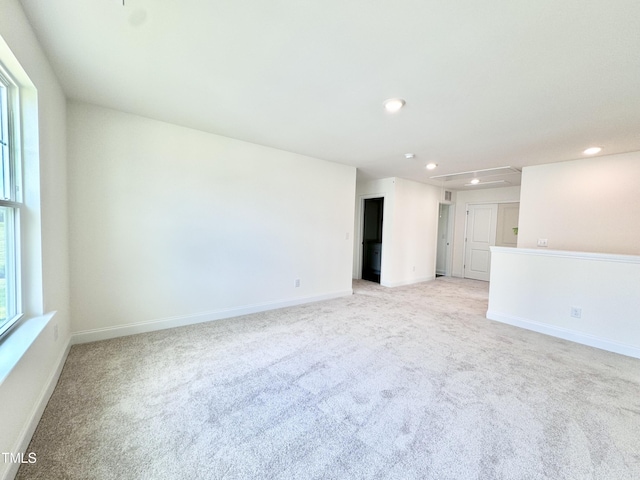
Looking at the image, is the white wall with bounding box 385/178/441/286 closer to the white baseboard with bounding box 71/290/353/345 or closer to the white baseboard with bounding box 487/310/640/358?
the white baseboard with bounding box 487/310/640/358

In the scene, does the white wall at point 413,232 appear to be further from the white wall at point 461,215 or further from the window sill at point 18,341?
the window sill at point 18,341

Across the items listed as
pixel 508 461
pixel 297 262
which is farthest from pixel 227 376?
pixel 297 262

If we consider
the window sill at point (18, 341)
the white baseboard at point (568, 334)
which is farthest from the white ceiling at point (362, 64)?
the white baseboard at point (568, 334)

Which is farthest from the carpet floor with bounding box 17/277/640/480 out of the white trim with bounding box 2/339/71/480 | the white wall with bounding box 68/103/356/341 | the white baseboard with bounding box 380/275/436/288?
the white baseboard with bounding box 380/275/436/288

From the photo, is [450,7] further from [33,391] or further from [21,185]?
[33,391]

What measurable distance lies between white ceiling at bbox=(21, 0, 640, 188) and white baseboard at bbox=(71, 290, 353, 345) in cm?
229

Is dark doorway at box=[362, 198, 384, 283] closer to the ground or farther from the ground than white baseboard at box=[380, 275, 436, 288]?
farther from the ground

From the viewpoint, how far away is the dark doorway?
6863 millimetres

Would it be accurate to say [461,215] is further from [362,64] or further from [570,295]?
[362,64]

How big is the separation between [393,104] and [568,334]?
136 inches

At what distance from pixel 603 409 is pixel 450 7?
282 centimetres

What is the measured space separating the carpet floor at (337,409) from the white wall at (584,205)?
1.63m

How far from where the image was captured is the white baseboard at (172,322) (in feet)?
9.00

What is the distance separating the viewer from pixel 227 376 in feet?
7.25
